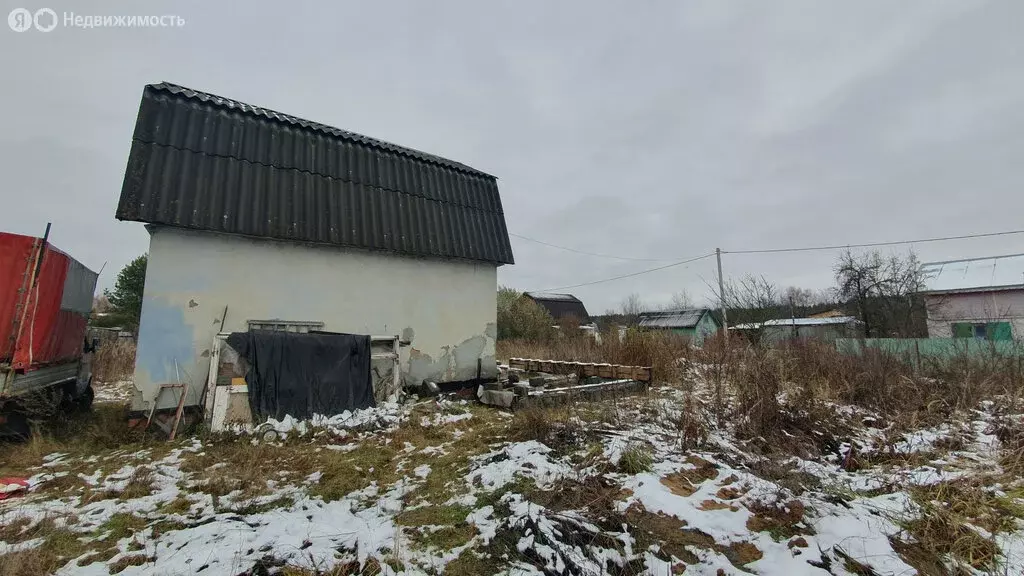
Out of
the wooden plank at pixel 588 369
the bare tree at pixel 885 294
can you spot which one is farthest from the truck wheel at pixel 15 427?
the bare tree at pixel 885 294

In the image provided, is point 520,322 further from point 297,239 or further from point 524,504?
point 524,504

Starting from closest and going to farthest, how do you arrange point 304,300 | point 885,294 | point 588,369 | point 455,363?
point 304,300
point 455,363
point 588,369
point 885,294

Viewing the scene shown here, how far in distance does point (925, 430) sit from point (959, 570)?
155 inches

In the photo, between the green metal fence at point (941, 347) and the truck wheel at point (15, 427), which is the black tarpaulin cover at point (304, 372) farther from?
the green metal fence at point (941, 347)

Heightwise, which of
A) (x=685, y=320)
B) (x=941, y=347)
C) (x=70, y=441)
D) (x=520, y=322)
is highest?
(x=685, y=320)

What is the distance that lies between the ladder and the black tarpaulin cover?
950 millimetres

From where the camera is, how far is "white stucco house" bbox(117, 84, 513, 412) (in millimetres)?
6469

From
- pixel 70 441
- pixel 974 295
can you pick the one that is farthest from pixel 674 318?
pixel 70 441

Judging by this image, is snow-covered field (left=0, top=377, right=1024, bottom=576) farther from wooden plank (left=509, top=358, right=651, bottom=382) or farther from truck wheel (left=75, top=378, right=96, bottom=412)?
wooden plank (left=509, top=358, right=651, bottom=382)

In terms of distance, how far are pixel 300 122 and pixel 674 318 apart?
34655 millimetres

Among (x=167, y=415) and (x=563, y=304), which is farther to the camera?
(x=563, y=304)

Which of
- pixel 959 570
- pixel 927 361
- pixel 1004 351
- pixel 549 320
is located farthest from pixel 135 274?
pixel 1004 351

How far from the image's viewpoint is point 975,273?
910 inches

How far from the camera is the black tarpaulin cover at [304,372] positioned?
6.37 meters
